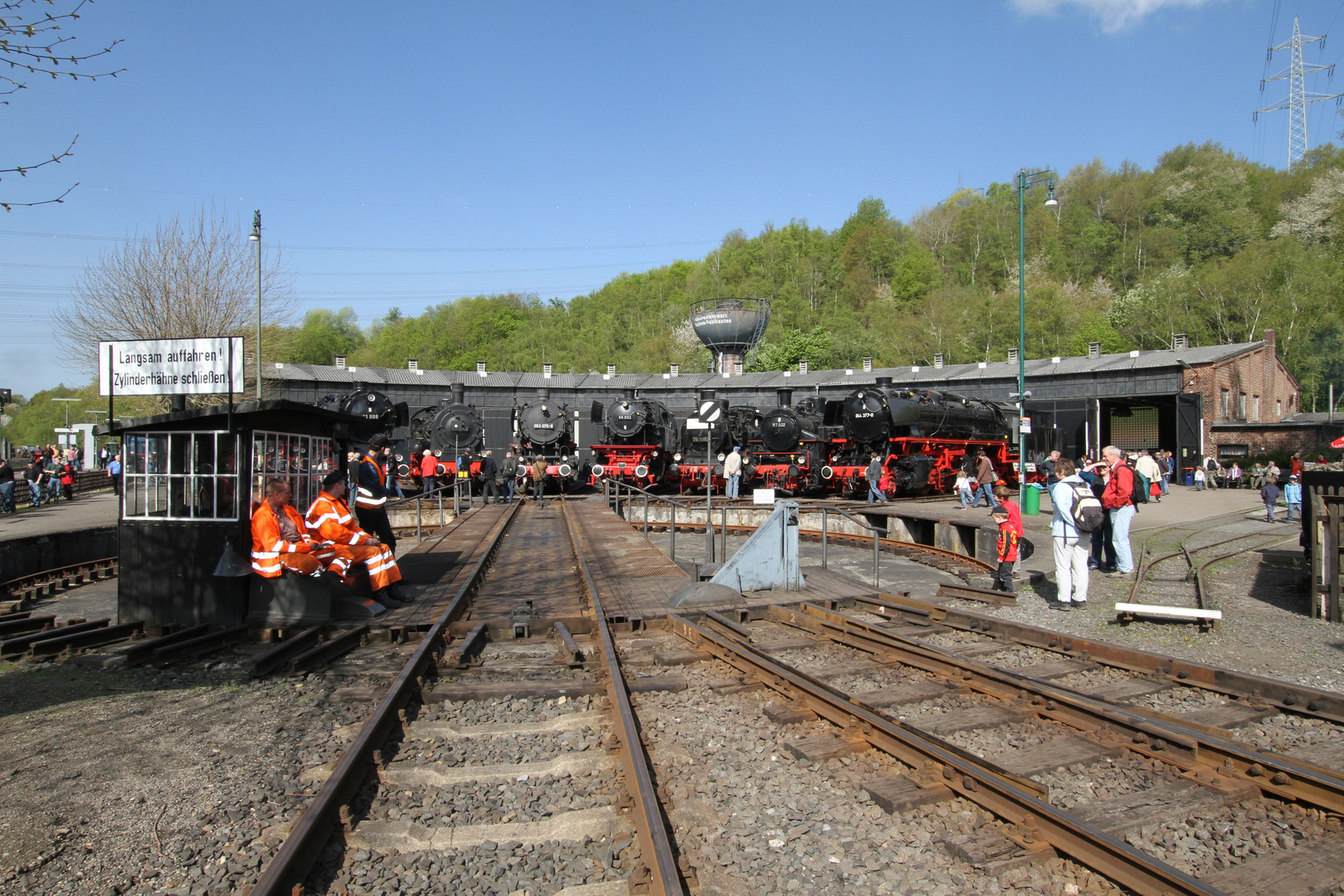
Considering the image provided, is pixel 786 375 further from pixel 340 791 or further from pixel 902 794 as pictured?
pixel 340 791

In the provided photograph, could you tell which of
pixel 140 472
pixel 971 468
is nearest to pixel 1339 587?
pixel 140 472

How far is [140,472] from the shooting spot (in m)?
7.81

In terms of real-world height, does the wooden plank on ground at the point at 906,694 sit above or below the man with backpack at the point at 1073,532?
below

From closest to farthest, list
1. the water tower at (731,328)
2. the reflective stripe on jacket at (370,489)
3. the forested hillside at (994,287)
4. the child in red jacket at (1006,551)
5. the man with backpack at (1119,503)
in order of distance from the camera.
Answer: the reflective stripe on jacket at (370,489) → the child in red jacket at (1006,551) → the man with backpack at (1119,503) → the forested hillside at (994,287) → the water tower at (731,328)

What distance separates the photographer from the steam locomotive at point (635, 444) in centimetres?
2503

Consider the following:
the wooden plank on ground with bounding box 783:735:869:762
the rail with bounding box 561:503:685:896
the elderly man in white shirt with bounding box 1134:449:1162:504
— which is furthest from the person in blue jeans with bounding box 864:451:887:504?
the wooden plank on ground with bounding box 783:735:869:762

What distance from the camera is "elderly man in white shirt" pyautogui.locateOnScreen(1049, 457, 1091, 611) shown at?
352 inches

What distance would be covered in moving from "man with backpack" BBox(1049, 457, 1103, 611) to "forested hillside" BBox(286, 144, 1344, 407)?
101ft

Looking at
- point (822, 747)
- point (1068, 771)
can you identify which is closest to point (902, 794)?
point (822, 747)

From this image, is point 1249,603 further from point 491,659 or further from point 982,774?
point 491,659

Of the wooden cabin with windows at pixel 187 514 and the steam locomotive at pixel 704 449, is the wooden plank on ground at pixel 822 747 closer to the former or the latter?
the wooden cabin with windows at pixel 187 514

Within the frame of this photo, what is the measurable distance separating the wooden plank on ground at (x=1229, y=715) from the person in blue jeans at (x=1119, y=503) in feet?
17.3

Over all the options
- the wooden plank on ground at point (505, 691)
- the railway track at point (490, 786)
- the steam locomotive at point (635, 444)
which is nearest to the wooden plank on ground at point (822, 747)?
the railway track at point (490, 786)

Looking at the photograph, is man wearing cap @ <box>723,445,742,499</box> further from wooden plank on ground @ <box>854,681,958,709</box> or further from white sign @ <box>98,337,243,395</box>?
wooden plank on ground @ <box>854,681,958,709</box>
